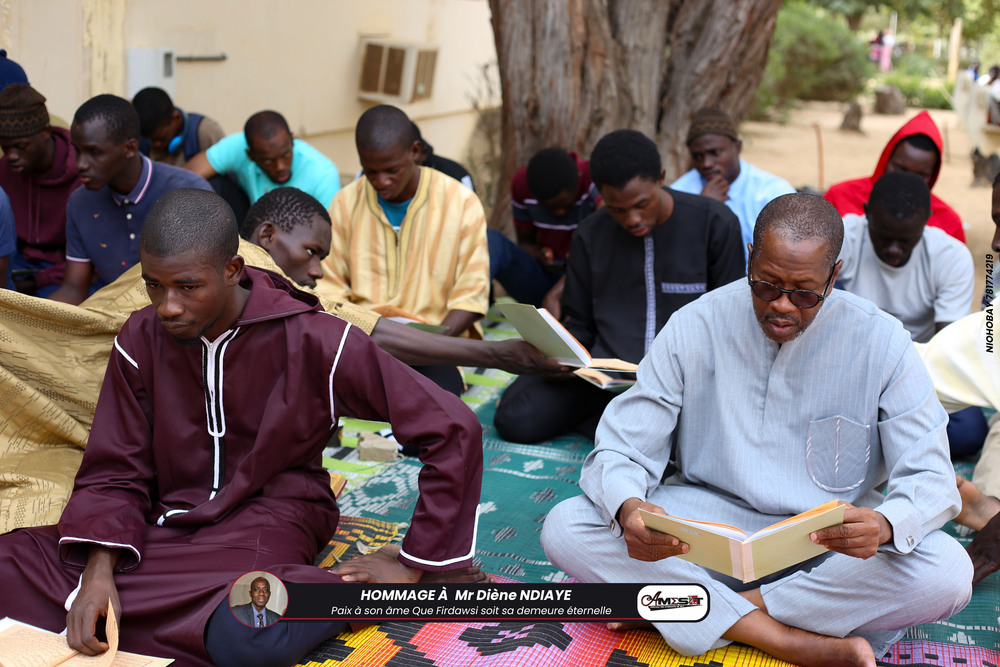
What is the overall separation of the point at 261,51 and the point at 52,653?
624cm

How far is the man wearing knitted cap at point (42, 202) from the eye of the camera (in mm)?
4594

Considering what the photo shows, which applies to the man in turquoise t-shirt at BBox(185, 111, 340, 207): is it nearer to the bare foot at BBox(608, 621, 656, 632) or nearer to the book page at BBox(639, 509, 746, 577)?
the bare foot at BBox(608, 621, 656, 632)

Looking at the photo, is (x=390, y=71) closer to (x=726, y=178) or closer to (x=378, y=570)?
(x=726, y=178)

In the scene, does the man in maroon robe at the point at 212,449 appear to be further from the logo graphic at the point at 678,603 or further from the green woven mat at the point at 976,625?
the green woven mat at the point at 976,625

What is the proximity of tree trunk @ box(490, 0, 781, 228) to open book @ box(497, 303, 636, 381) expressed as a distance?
3.44m

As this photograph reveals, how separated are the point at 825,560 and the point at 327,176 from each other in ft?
13.1

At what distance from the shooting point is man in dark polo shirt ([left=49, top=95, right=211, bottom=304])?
407cm

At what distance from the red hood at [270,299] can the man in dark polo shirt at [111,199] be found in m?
1.49

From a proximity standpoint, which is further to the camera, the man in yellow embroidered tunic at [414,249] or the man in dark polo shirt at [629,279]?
the man in yellow embroidered tunic at [414,249]

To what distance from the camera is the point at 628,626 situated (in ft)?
9.11

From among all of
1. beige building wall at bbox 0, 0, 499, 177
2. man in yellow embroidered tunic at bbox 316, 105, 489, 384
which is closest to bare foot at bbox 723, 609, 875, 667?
man in yellow embroidered tunic at bbox 316, 105, 489, 384

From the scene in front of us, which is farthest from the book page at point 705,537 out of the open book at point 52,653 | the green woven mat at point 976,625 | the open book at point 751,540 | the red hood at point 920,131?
the red hood at point 920,131

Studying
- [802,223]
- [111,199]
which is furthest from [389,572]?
[111,199]

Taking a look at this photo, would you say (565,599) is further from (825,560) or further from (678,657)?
(825,560)
